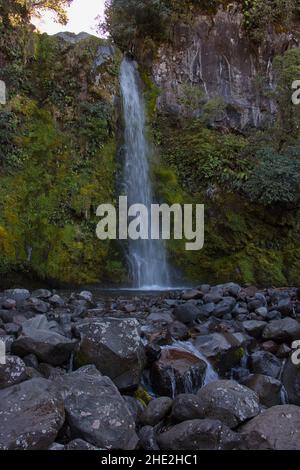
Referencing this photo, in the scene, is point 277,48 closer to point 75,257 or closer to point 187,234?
point 187,234

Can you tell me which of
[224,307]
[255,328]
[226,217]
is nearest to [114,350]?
[255,328]

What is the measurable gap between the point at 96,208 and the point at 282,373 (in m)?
6.94

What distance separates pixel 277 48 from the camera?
16312mm

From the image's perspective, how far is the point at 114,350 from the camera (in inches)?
179

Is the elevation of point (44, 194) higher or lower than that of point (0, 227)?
higher

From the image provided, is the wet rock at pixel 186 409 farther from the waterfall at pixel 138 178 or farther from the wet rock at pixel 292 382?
the waterfall at pixel 138 178

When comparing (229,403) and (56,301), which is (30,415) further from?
(56,301)

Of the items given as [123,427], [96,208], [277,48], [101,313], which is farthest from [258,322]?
[277,48]

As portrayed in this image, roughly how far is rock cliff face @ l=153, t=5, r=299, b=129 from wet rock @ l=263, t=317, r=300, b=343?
971cm

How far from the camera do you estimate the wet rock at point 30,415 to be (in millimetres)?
3236

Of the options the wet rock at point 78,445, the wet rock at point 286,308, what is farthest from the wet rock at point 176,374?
the wet rock at point 286,308

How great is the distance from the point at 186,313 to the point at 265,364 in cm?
160

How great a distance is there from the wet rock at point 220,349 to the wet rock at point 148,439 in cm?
175

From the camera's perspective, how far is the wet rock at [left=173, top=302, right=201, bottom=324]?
22.0 ft
